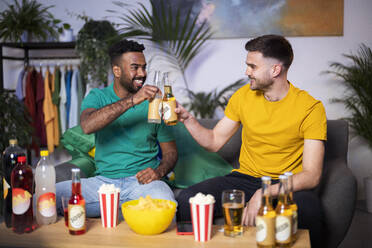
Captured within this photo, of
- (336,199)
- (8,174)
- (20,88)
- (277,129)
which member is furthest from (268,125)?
(20,88)

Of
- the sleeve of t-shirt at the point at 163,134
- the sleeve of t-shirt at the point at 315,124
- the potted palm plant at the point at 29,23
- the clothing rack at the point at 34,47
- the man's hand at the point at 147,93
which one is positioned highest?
the potted palm plant at the point at 29,23

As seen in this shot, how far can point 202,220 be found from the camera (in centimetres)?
135

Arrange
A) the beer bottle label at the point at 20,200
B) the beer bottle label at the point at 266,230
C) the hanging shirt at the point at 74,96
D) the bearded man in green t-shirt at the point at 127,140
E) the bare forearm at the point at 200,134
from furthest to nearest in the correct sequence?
the hanging shirt at the point at 74,96 < the bare forearm at the point at 200,134 < the bearded man in green t-shirt at the point at 127,140 < the beer bottle label at the point at 20,200 < the beer bottle label at the point at 266,230

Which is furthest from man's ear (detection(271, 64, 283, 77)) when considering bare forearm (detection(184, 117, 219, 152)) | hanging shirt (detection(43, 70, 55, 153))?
hanging shirt (detection(43, 70, 55, 153))

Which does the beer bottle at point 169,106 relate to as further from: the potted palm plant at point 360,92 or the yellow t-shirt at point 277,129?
the potted palm plant at point 360,92

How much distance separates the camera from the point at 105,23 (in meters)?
3.96

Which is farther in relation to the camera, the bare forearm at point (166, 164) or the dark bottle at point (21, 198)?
the bare forearm at point (166, 164)

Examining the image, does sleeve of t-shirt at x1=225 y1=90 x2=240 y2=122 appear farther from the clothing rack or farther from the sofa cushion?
the clothing rack

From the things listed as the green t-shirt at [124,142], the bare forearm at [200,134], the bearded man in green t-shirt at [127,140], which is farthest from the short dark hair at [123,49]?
the bare forearm at [200,134]

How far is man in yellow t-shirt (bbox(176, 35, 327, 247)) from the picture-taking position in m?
1.99

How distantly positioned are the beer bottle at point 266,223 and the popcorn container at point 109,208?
22.1 inches

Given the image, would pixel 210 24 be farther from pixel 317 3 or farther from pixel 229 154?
pixel 229 154

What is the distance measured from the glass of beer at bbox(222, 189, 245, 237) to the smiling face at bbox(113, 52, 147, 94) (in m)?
Result: 1.11

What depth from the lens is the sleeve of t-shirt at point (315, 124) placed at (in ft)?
6.23
